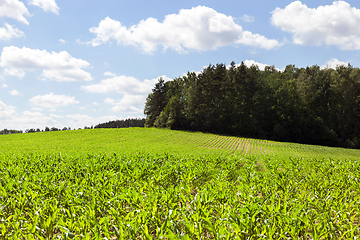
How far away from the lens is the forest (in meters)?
52.9

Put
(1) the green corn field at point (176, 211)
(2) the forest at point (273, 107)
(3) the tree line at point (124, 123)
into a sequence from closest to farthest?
(1) the green corn field at point (176, 211)
(2) the forest at point (273, 107)
(3) the tree line at point (124, 123)

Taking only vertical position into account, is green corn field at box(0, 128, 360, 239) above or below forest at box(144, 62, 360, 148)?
below

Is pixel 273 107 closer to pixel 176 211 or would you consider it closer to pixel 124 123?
pixel 176 211

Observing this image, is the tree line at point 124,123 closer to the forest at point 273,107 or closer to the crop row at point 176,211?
the forest at point 273,107

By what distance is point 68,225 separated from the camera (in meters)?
4.18

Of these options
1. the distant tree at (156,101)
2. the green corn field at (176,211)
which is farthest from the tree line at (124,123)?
the green corn field at (176,211)

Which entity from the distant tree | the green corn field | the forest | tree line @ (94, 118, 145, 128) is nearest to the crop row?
the green corn field

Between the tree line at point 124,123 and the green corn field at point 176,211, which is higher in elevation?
the tree line at point 124,123

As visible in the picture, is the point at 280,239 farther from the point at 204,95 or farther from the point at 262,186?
the point at 204,95

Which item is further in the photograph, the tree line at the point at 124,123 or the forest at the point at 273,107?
the tree line at the point at 124,123

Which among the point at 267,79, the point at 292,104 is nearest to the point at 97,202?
the point at 292,104

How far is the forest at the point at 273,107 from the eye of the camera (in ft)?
173

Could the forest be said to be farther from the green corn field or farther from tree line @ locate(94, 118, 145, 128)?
tree line @ locate(94, 118, 145, 128)

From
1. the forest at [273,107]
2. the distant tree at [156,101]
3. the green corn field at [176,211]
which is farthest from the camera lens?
the distant tree at [156,101]
